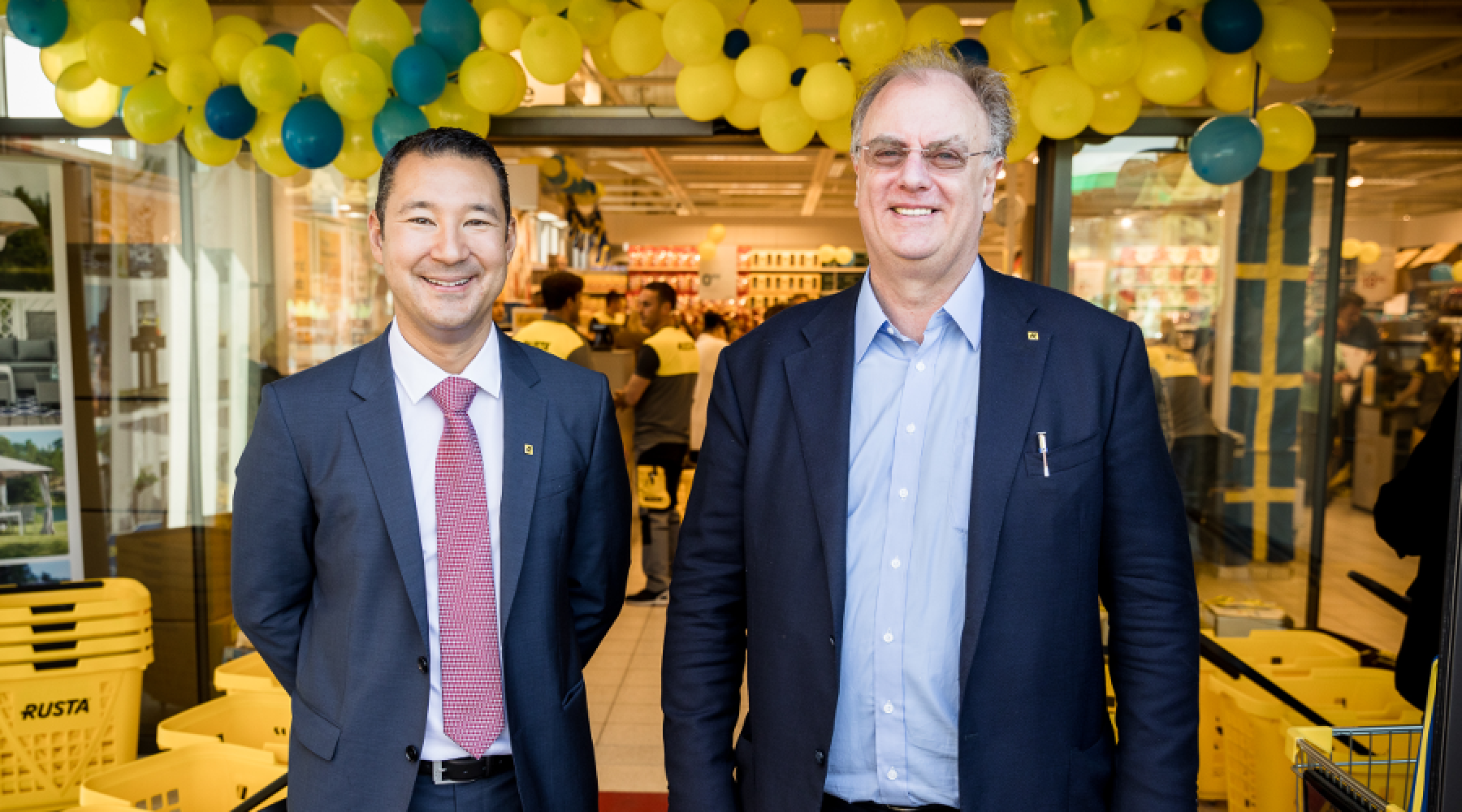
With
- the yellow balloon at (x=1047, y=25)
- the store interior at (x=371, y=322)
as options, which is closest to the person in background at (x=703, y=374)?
the store interior at (x=371, y=322)

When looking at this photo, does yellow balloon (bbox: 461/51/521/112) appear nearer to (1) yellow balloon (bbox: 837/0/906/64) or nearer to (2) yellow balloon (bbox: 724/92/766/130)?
(2) yellow balloon (bbox: 724/92/766/130)

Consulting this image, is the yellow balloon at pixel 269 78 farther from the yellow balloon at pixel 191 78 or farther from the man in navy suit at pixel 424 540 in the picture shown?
the man in navy suit at pixel 424 540

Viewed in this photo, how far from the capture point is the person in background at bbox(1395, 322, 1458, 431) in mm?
8562

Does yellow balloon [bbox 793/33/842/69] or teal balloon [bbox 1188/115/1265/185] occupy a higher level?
yellow balloon [bbox 793/33/842/69]

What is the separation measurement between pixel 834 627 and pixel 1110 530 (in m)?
0.42

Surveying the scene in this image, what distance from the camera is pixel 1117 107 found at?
321 cm

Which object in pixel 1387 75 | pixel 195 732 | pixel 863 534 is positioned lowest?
pixel 195 732

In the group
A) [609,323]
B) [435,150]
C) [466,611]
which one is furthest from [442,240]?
[609,323]

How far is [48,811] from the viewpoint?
3.04 meters

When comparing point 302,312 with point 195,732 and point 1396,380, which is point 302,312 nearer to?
point 195,732

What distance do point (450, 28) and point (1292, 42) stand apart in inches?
108

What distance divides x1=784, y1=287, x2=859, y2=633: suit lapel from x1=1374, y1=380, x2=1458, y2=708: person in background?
68.8 inches

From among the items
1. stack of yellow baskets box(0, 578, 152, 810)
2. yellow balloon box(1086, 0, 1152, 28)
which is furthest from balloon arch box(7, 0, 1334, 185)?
stack of yellow baskets box(0, 578, 152, 810)

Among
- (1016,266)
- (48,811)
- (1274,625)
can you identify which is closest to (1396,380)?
(1016,266)
